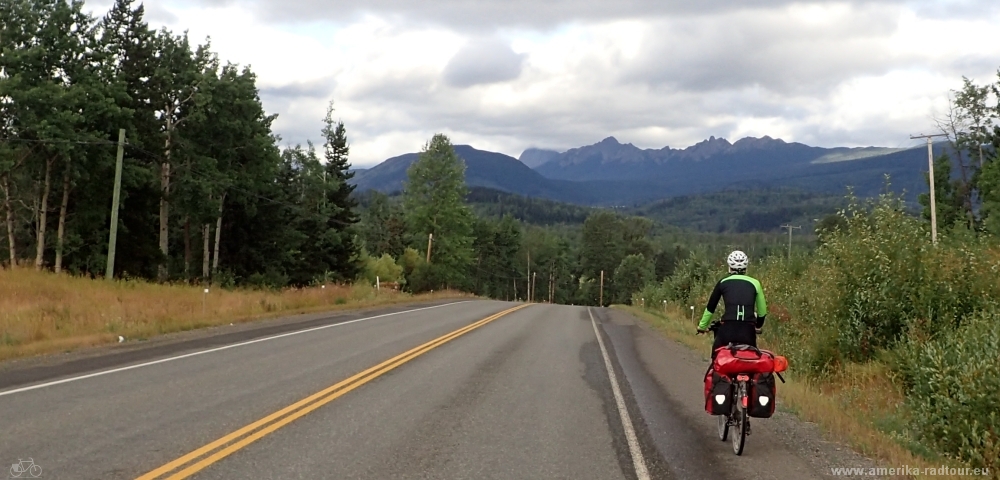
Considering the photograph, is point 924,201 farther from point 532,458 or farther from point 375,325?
point 532,458

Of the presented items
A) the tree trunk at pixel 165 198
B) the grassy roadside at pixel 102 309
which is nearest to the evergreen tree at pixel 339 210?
the tree trunk at pixel 165 198

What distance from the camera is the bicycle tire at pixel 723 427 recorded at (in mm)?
8722

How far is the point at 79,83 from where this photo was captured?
41062 mm

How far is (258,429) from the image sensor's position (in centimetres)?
846

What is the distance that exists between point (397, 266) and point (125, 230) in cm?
3806

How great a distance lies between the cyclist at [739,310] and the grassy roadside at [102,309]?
1207 centimetres

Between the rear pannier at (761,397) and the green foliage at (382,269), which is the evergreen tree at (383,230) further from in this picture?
the rear pannier at (761,397)

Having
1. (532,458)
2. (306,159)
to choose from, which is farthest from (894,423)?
(306,159)

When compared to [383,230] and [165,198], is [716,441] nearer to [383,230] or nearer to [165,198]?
[165,198]

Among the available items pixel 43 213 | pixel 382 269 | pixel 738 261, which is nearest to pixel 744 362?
pixel 738 261

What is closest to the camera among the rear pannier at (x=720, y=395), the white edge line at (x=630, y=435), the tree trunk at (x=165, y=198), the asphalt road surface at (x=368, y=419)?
the asphalt road surface at (x=368, y=419)

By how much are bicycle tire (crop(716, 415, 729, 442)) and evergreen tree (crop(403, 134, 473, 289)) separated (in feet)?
234

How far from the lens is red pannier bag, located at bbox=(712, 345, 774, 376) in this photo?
830 cm

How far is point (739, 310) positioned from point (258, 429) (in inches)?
207
